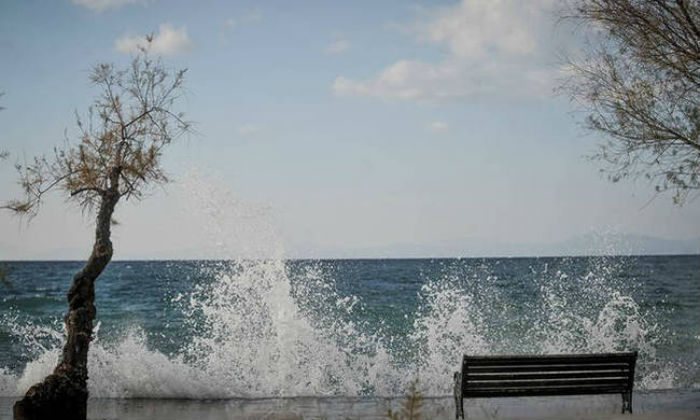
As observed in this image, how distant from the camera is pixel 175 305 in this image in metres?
32.2

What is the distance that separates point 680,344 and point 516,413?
12764 mm

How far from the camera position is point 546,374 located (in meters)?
7.91

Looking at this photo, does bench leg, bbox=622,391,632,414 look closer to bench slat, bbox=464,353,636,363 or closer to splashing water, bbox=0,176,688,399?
bench slat, bbox=464,353,636,363

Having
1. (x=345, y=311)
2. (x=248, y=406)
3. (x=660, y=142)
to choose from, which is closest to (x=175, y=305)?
(x=345, y=311)

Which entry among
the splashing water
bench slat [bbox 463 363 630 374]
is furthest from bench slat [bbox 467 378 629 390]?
the splashing water

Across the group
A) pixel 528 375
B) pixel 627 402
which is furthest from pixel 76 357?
pixel 627 402

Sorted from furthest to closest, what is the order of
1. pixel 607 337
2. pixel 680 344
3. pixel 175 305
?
pixel 175 305 → pixel 680 344 → pixel 607 337

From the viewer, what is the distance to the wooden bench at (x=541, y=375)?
776 centimetres

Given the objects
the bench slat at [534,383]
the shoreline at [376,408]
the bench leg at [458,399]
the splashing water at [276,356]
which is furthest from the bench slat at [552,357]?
the splashing water at [276,356]

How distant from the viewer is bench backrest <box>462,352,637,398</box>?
7762 millimetres

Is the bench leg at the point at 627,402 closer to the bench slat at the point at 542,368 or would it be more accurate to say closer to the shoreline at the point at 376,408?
the shoreline at the point at 376,408

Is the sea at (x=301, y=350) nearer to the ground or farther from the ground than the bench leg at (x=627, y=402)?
nearer to the ground

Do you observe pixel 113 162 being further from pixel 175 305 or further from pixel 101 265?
pixel 175 305

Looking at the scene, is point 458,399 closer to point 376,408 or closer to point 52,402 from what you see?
point 376,408
